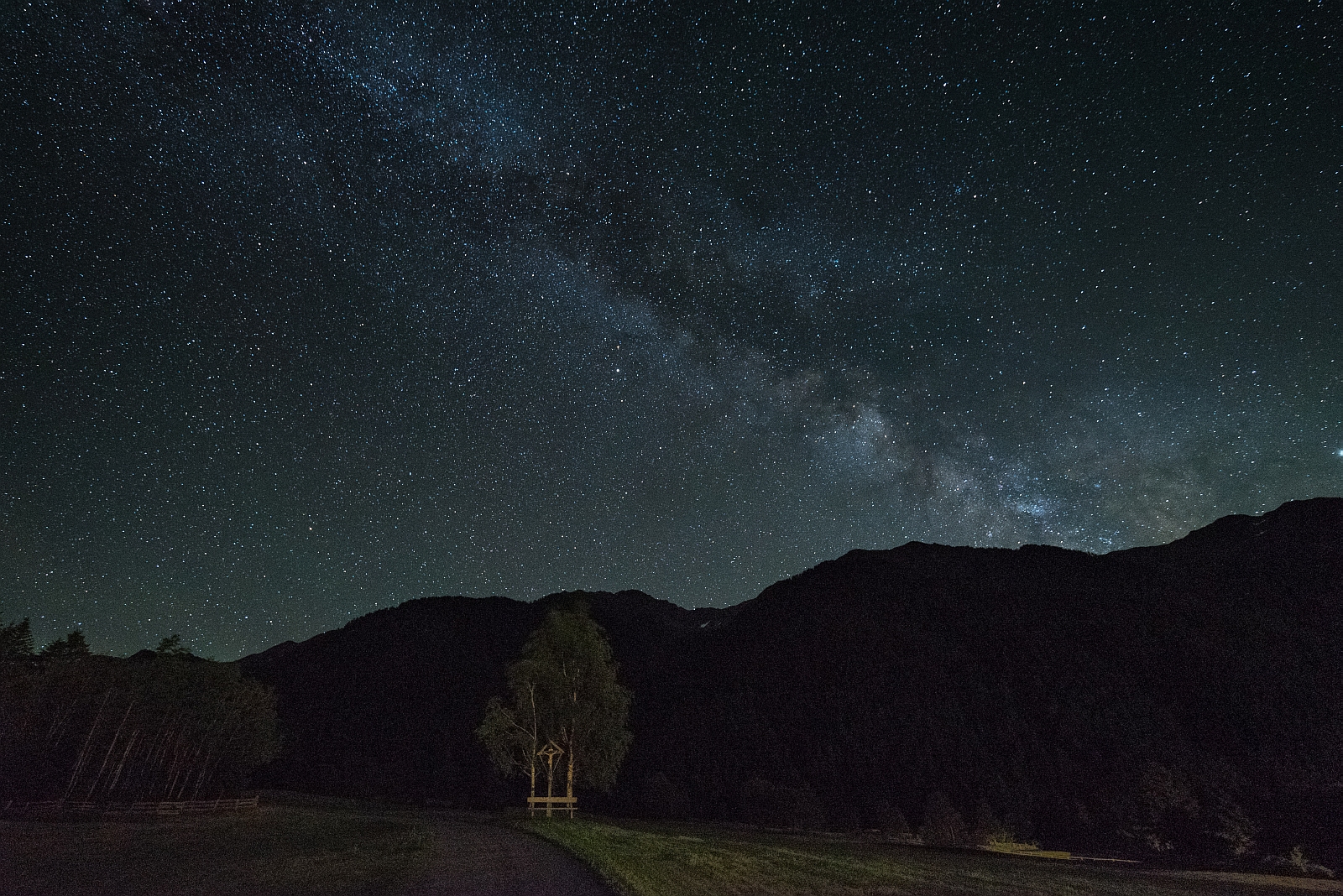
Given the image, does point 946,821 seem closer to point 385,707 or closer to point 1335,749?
point 1335,749

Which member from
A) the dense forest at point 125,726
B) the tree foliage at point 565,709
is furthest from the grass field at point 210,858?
the dense forest at point 125,726

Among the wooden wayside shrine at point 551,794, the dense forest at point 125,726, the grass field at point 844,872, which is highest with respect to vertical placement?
the dense forest at point 125,726

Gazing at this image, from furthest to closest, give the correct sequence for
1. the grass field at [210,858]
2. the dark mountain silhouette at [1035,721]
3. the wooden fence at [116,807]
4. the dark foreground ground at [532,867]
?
the dark mountain silhouette at [1035,721], the wooden fence at [116,807], the dark foreground ground at [532,867], the grass field at [210,858]

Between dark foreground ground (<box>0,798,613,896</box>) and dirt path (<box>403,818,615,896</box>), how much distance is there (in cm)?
3

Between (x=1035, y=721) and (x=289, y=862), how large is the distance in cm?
14552

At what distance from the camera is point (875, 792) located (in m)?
110

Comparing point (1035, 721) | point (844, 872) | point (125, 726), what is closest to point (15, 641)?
point (125, 726)

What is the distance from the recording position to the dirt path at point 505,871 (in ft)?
49.3

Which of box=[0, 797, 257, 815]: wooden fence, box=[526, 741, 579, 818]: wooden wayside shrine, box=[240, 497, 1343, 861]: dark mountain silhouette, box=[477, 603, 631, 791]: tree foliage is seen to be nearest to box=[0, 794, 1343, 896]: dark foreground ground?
box=[526, 741, 579, 818]: wooden wayside shrine

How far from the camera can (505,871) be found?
18.2 meters

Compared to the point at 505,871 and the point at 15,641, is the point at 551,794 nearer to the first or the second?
the point at 505,871

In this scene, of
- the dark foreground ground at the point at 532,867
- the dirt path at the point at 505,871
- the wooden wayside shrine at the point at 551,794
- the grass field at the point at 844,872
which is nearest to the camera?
the dirt path at the point at 505,871

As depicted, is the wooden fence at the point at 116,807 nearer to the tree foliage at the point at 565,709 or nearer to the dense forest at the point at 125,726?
the dense forest at the point at 125,726

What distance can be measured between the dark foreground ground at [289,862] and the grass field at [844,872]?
1.38 m
